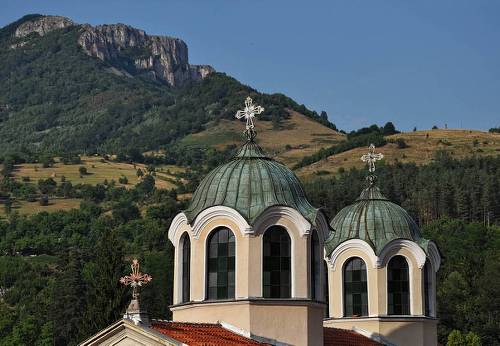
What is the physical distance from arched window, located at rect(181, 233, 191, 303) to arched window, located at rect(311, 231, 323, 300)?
4130mm

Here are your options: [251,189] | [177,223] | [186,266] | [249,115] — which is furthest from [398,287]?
[177,223]

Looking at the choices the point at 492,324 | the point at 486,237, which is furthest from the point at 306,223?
the point at 486,237

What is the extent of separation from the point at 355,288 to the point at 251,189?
36.0 feet

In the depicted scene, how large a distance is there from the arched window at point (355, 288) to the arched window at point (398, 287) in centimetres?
103

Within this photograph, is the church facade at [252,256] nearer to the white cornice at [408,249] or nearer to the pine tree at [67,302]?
the white cornice at [408,249]

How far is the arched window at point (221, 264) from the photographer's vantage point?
34.2 metres

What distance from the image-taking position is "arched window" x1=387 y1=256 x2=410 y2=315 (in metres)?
43.5

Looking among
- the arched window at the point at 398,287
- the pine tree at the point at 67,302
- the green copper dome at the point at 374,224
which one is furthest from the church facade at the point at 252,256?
the pine tree at the point at 67,302

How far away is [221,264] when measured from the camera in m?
34.4

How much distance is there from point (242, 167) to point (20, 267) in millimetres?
160468

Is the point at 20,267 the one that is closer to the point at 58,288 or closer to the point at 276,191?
the point at 58,288

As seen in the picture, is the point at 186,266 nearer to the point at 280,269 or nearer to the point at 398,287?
the point at 280,269

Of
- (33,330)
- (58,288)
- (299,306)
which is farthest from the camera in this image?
(58,288)

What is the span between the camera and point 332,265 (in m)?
44.5
